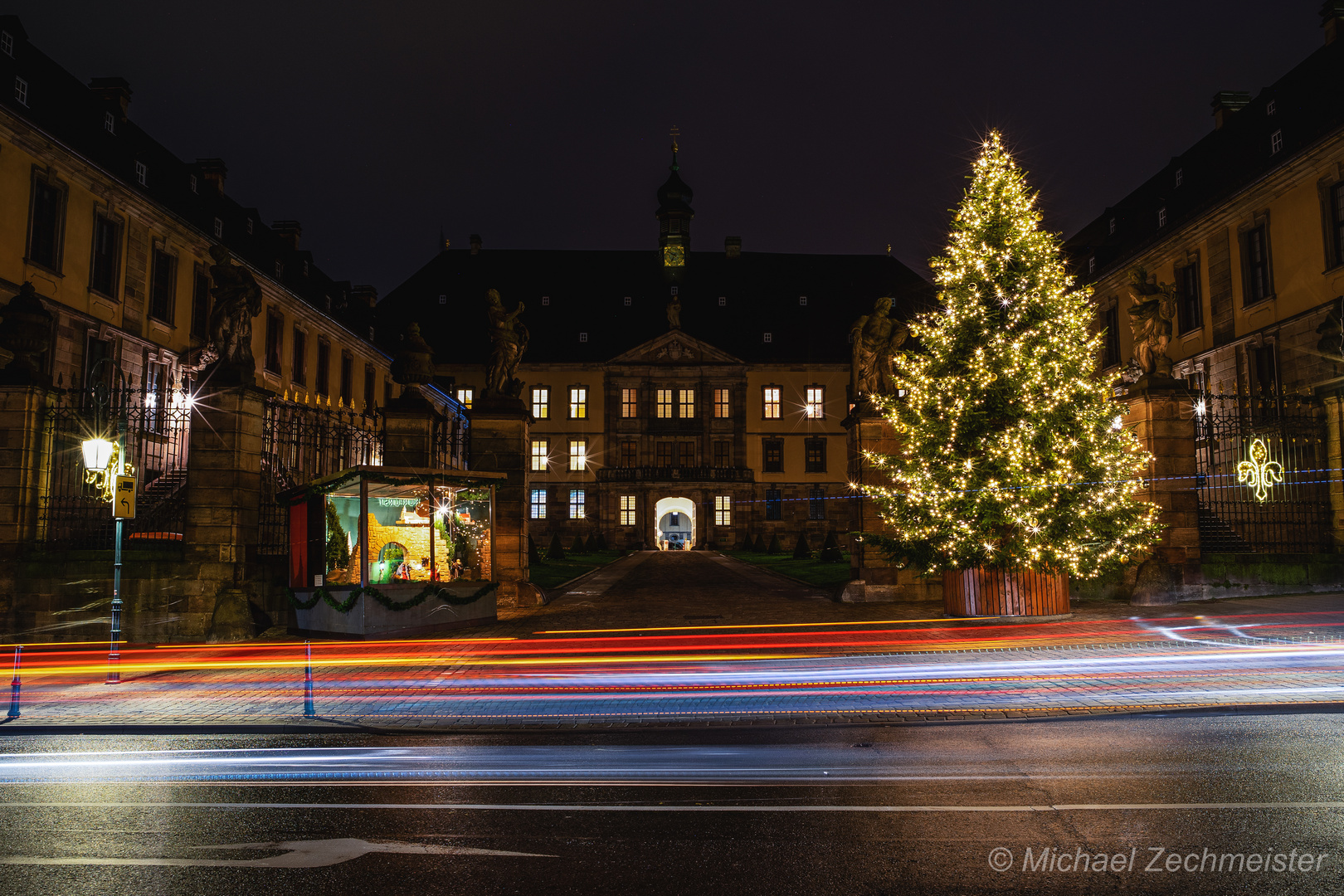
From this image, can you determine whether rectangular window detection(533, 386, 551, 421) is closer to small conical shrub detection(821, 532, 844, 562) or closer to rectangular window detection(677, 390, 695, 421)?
rectangular window detection(677, 390, 695, 421)

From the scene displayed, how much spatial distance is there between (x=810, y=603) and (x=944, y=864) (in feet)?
50.9

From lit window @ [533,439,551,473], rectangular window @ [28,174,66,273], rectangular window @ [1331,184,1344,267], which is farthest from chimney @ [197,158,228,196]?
rectangular window @ [1331,184,1344,267]

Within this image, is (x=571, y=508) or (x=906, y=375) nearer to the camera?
(x=906, y=375)

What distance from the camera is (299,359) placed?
39.6 metres

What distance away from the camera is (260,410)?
1552 centimetres

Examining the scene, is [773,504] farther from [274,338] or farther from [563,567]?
[274,338]

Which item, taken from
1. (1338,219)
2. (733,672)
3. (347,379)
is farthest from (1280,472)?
(347,379)

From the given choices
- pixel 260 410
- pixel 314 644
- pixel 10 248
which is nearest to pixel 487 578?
pixel 314 644

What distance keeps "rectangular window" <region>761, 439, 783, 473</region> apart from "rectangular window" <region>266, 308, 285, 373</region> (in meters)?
31.7

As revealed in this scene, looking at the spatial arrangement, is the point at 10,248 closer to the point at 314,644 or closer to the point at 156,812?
the point at 314,644

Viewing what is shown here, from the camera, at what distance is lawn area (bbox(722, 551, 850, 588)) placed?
26.2m

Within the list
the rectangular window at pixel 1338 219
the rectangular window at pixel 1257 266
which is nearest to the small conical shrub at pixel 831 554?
the rectangular window at pixel 1257 266

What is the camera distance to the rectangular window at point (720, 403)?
59.5 meters

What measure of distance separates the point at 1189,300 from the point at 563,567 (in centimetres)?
2535
